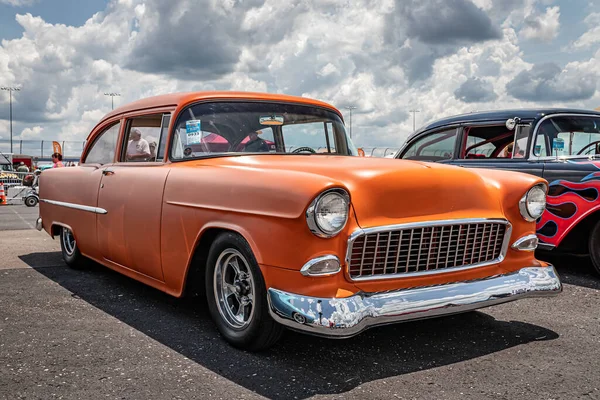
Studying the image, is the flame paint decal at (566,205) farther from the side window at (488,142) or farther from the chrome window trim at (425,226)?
the chrome window trim at (425,226)

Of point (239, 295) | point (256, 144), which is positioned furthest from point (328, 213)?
point (256, 144)

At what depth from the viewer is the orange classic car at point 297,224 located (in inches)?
118

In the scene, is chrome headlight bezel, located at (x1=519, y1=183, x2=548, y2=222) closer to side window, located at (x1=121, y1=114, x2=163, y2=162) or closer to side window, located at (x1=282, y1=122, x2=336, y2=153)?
side window, located at (x1=282, y1=122, x2=336, y2=153)

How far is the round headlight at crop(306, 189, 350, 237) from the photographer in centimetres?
297

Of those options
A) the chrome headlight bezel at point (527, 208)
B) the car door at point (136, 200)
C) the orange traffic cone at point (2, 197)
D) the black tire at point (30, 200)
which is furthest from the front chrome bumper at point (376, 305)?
the orange traffic cone at point (2, 197)

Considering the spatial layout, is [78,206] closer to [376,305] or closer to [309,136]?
[309,136]

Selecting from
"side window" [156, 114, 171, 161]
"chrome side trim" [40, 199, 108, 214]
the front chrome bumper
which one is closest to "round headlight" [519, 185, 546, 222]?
the front chrome bumper

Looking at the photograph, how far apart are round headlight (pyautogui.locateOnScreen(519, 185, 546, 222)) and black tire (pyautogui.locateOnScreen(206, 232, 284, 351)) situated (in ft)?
5.49

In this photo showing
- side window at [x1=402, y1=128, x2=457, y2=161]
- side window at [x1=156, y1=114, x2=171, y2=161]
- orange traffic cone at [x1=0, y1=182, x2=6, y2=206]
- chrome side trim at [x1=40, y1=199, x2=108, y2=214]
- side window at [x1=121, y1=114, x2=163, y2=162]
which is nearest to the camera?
side window at [x1=156, y1=114, x2=171, y2=161]

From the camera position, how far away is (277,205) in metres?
3.09

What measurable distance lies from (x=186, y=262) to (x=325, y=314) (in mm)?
1200

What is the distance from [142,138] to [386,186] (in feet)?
7.72

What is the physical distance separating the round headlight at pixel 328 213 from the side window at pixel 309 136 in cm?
151

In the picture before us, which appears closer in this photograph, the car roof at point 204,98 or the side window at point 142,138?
the car roof at point 204,98
